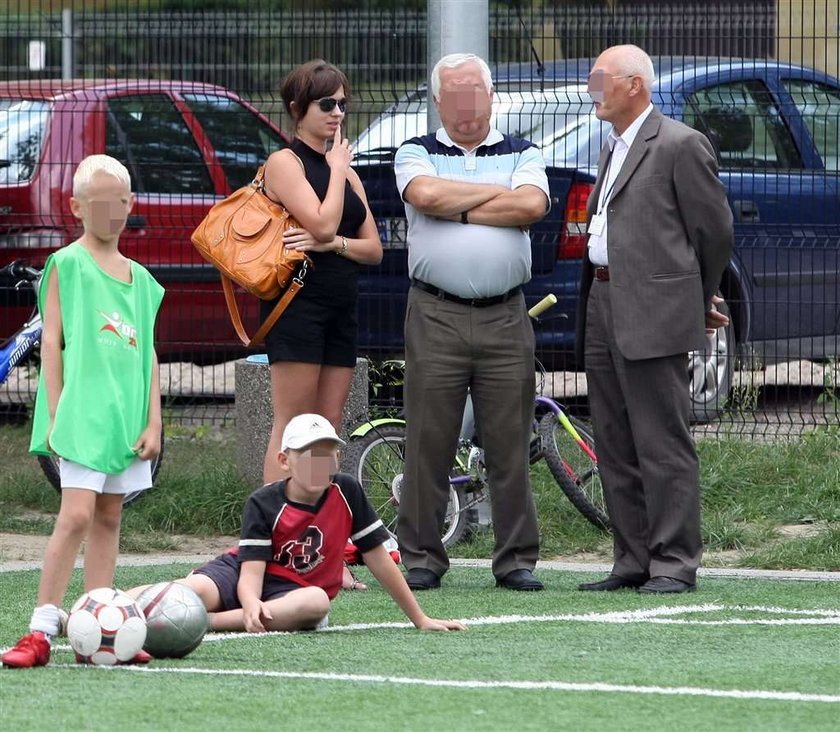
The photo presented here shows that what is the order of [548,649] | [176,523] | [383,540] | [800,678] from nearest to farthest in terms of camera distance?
[800,678]
[548,649]
[383,540]
[176,523]

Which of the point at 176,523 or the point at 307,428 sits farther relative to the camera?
the point at 176,523

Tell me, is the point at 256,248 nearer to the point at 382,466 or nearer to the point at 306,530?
the point at 306,530

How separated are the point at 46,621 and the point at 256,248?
6.61 feet

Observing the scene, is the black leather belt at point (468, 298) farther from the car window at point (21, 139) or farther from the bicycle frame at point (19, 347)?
the car window at point (21, 139)

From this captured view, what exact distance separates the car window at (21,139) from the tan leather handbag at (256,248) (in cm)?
383

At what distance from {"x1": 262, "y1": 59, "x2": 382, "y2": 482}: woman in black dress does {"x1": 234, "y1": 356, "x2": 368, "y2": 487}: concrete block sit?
178 cm

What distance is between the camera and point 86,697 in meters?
4.92

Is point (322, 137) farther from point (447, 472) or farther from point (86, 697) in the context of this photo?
point (86, 697)

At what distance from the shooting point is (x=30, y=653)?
539 centimetres

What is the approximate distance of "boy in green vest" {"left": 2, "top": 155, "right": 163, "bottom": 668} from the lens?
5.70 meters

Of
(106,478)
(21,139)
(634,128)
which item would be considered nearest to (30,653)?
(106,478)

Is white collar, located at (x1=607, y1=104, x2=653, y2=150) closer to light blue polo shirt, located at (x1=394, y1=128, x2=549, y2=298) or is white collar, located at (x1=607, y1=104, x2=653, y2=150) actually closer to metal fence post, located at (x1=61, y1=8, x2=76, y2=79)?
light blue polo shirt, located at (x1=394, y1=128, x2=549, y2=298)

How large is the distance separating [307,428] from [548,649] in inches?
A: 41.2

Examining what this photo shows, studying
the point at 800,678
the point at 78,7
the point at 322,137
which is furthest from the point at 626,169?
the point at 78,7
